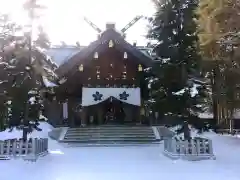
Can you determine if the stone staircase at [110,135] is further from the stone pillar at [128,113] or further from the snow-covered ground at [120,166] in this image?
the stone pillar at [128,113]

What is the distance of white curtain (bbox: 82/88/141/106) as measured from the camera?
78.0 ft

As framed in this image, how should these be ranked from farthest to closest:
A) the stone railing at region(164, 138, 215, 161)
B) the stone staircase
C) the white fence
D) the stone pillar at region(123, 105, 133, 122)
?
the stone pillar at region(123, 105, 133, 122) < the stone staircase < the white fence < the stone railing at region(164, 138, 215, 161)

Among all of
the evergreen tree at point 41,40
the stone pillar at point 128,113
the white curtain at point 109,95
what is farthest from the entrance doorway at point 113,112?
the evergreen tree at point 41,40

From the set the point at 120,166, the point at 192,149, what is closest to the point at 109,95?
the point at 192,149

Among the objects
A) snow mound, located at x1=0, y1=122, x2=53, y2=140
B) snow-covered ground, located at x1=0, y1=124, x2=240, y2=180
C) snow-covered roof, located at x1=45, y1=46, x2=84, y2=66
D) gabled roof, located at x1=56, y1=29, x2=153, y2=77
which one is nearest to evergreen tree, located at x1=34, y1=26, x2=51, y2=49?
snow-covered ground, located at x1=0, y1=124, x2=240, y2=180

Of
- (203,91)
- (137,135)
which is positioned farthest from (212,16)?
(137,135)

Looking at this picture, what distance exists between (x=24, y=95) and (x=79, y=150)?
160 inches

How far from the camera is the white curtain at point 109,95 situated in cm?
2378

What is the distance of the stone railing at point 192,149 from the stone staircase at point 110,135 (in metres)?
5.68

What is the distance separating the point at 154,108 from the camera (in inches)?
622

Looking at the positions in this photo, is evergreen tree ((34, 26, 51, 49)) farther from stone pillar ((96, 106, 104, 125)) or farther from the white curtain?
stone pillar ((96, 106, 104, 125))

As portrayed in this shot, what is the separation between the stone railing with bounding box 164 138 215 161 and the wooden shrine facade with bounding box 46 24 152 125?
9.33 metres

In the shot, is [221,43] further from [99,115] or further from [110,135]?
[99,115]

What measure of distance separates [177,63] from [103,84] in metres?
9.67
